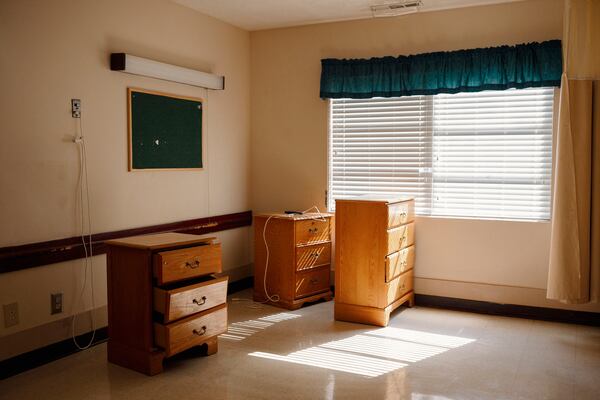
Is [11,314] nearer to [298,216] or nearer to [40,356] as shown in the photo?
[40,356]

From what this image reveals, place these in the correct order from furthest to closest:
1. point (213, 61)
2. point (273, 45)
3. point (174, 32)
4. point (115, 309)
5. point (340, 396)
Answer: point (273, 45) < point (213, 61) < point (174, 32) < point (115, 309) < point (340, 396)

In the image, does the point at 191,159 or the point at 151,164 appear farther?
the point at 191,159

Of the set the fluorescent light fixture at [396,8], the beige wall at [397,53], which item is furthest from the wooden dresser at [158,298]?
Answer: the fluorescent light fixture at [396,8]

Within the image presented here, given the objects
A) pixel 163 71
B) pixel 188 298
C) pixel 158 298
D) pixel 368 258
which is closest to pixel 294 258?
pixel 368 258

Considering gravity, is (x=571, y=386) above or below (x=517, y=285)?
below

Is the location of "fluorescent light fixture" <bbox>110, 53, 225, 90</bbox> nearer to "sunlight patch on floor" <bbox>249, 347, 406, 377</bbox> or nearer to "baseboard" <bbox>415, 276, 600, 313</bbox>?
"sunlight patch on floor" <bbox>249, 347, 406, 377</bbox>

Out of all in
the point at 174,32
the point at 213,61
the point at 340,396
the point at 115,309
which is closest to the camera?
the point at 340,396

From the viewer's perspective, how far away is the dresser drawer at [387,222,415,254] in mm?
4088

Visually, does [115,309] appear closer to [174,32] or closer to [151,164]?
[151,164]

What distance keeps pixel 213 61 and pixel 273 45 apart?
699 mm

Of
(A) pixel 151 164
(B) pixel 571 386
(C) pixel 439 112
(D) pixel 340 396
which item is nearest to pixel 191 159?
(A) pixel 151 164

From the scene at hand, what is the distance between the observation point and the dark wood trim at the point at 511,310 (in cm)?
413

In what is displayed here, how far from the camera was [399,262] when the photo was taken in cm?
430

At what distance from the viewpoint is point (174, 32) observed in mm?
4328
